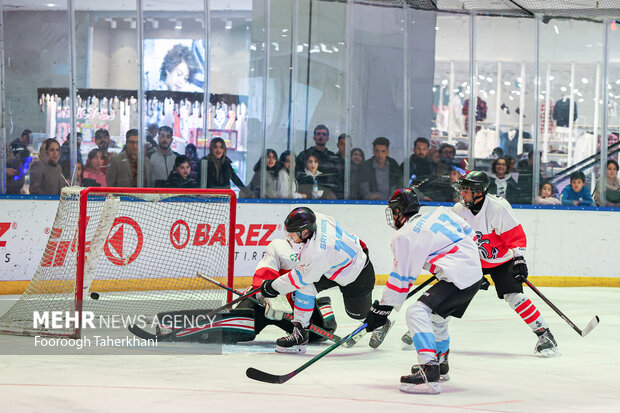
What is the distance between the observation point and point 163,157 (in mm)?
9078

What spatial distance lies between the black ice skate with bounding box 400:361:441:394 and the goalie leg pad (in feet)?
5.00

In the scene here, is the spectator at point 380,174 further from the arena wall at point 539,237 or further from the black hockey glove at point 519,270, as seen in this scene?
the black hockey glove at point 519,270

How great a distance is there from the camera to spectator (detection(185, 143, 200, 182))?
9188mm

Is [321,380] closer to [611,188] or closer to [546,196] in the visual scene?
[546,196]

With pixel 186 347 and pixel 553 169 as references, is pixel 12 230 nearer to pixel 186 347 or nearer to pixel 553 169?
pixel 186 347

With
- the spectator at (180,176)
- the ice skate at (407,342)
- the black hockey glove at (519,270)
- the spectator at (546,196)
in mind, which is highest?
the spectator at (180,176)

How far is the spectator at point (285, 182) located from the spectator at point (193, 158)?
2.85ft

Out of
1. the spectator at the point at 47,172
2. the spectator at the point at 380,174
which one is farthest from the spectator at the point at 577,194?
the spectator at the point at 47,172

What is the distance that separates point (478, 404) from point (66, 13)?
6191 mm

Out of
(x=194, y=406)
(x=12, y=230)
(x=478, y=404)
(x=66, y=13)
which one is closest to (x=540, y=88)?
(x=66, y=13)

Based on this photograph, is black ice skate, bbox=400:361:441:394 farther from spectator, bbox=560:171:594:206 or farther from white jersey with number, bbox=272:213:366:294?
spectator, bbox=560:171:594:206

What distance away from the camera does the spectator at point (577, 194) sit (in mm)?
10109

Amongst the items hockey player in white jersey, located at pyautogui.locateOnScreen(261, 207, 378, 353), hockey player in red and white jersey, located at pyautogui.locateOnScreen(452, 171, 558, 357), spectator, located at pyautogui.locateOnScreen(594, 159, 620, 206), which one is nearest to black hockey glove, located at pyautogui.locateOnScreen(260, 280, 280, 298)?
hockey player in white jersey, located at pyautogui.locateOnScreen(261, 207, 378, 353)

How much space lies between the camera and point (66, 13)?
8680mm
